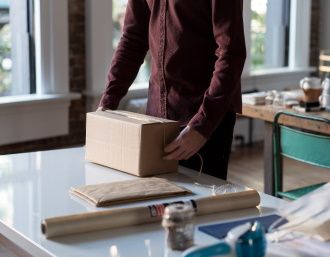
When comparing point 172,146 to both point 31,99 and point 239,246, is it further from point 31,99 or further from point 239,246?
point 31,99

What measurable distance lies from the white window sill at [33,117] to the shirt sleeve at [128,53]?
7.16 ft

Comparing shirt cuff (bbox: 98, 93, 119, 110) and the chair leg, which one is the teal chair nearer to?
the chair leg

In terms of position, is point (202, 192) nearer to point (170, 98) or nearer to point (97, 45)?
point (170, 98)

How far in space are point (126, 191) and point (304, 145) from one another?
123 cm

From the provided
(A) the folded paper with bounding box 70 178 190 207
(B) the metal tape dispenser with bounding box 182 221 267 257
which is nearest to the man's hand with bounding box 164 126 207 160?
(A) the folded paper with bounding box 70 178 190 207

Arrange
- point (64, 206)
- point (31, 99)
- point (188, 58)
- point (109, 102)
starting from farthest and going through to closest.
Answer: point (31, 99), point (109, 102), point (188, 58), point (64, 206)

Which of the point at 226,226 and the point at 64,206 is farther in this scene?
the point at 64,206

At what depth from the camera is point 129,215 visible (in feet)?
5.49

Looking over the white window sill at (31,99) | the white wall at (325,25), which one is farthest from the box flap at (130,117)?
the white wall at (325,25)

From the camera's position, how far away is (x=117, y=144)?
2.13 meters

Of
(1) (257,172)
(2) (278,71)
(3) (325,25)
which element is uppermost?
(3) (325,25)

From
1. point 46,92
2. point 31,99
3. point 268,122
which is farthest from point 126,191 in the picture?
point 46,92

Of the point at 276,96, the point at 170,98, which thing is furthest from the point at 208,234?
the point at 276,96

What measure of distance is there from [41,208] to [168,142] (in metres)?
0.47
